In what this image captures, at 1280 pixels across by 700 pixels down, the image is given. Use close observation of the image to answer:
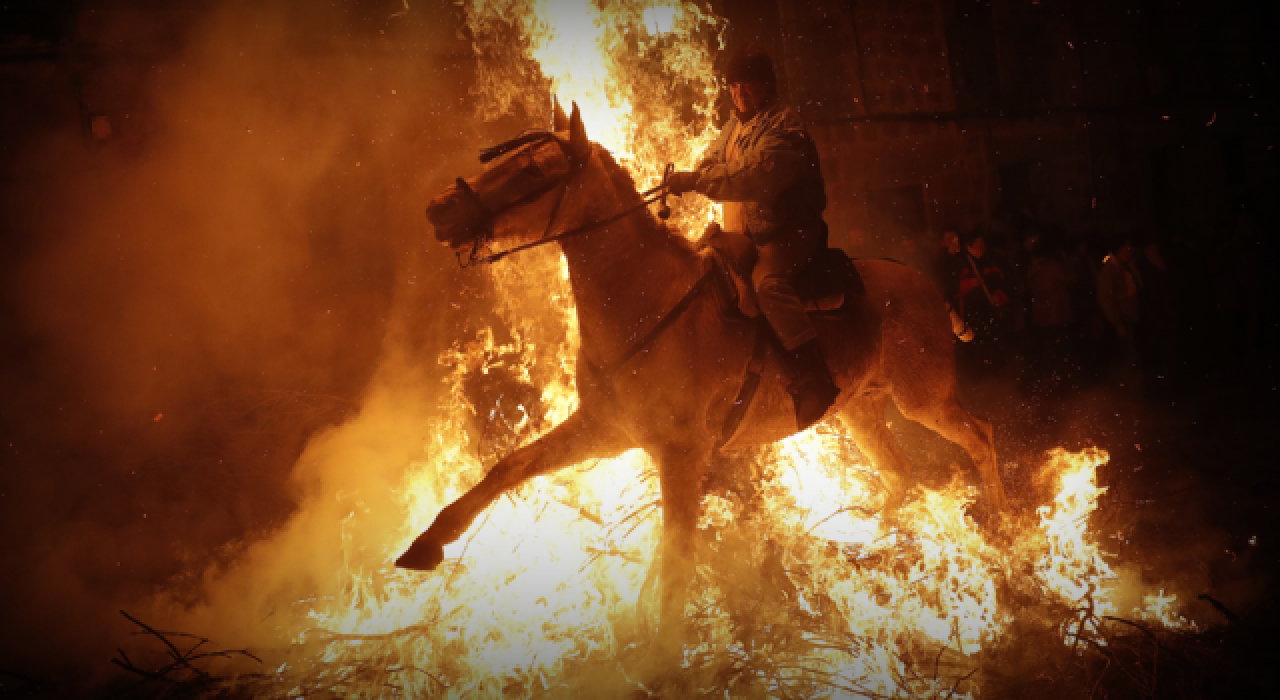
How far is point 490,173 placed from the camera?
3969 millimetres

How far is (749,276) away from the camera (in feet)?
14.9

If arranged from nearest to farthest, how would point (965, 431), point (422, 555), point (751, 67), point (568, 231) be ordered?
point (422, 555) < point (568, 231) < point (751, 67) < point (965, 431)

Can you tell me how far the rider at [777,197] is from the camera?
14.1ft

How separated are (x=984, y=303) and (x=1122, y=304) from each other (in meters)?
2.32

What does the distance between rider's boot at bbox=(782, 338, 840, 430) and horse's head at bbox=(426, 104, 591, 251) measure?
1770 mm

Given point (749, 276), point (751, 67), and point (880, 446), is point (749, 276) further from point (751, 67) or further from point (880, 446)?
point (880, 446)

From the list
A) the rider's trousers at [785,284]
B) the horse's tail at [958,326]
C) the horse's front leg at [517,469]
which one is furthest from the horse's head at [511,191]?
the horse's tail at [958,326]

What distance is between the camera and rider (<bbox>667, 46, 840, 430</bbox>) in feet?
14.1

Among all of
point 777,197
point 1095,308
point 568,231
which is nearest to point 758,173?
point 777,197

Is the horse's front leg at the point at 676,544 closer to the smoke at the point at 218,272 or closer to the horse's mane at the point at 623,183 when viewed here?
the horse's mane at the point at 623,183

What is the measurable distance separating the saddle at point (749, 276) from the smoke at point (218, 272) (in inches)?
162

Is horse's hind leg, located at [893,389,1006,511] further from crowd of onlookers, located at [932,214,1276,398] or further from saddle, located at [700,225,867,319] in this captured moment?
crowd of onlookers, located at [932,214,1276,398]

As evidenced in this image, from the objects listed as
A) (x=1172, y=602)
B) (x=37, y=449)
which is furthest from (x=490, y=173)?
(x=37, y=449)

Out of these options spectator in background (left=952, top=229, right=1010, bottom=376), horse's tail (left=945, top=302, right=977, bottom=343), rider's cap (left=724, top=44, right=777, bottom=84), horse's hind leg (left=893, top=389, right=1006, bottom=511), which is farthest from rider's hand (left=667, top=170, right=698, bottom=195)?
spectator in background (left=952, top=229, right=1010, bottom=376)
